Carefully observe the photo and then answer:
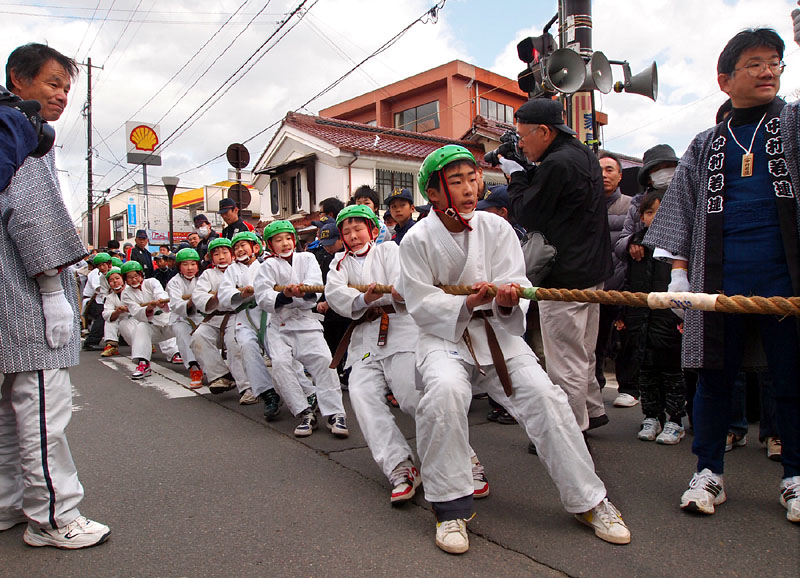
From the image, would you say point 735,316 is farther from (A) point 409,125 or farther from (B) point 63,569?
(A) point 409,125

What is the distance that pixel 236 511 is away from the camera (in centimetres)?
315

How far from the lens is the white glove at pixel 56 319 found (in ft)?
9.10

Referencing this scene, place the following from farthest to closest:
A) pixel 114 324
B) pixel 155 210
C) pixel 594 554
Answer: pixel 155 210, pixel 114 324, pixel 594 554

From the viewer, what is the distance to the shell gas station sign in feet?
87.6

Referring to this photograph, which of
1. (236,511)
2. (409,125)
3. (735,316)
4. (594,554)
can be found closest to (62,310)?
(236,511)

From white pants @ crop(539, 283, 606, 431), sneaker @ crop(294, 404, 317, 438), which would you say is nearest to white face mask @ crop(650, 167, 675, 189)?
white pants @ crop(539, 283, 606, 431)

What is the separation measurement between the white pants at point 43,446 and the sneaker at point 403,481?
1522 millimetres

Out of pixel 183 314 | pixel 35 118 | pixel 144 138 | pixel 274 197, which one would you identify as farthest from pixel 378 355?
pixel 144 138

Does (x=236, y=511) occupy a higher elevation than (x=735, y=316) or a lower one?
lower

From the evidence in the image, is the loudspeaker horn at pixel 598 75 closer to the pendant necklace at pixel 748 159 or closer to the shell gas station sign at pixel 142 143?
the pendant necklace at pixel 748 159

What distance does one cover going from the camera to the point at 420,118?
27.7 m

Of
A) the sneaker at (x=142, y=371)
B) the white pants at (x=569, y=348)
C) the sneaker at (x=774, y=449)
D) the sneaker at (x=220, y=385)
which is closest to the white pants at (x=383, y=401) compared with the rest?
the white pants at (x=569, y=348)

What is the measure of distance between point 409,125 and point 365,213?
A: 2498cm

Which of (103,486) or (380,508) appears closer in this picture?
(380,508)
